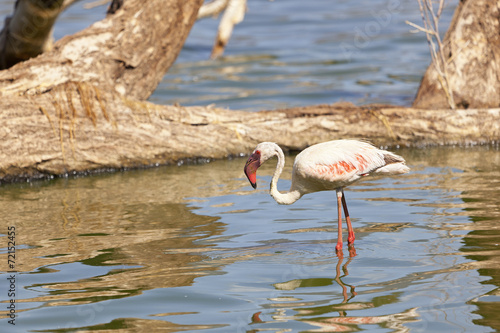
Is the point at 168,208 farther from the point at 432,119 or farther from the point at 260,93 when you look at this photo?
the point at 260,93

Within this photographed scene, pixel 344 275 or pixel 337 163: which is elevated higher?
pixel 337 163

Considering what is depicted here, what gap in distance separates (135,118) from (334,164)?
4.37 meters

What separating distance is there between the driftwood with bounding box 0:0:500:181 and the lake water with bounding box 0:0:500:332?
301mm

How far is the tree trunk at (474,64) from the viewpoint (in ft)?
39.8

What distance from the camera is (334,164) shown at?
22.6 ft

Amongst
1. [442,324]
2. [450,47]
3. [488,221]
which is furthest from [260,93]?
[442,324]

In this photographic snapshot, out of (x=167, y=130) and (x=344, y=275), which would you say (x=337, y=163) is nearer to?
(x=344, y=275)

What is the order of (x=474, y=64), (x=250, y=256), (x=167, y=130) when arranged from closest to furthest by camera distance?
(x=250, y=256)
(x=167, y=130)
(x=474, y=64)

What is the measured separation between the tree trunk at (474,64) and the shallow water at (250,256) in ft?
6.85

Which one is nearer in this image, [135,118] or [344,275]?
[344,275]

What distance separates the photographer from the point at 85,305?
573 centimetres

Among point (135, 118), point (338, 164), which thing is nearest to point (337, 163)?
point (338, 164)

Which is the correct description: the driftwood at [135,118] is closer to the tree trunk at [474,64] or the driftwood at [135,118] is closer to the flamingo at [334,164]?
the tree trunk at [474,64]

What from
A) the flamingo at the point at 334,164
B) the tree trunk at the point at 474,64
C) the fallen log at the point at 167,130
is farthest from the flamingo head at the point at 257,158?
the tree trunk at the point at 474,64
